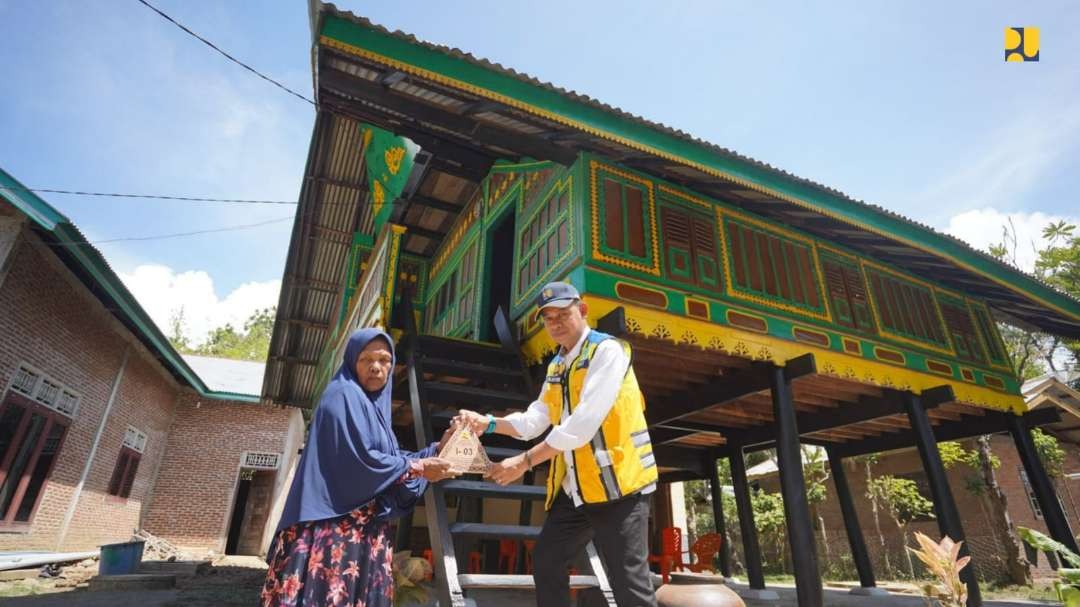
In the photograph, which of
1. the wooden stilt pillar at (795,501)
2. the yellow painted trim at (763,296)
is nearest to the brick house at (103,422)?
the yellow painted trim at (763,296)

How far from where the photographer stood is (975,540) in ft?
53.1

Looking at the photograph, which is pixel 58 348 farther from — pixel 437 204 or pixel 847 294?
pixel 847 294

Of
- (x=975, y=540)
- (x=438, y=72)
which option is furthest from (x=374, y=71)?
(x=975, y=540)

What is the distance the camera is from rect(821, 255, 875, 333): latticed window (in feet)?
24.4

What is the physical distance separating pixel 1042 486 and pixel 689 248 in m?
6.59

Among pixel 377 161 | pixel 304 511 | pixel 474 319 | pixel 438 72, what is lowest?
pixel 304 511

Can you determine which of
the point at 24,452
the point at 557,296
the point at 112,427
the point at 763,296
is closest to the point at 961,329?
the point at 763,296

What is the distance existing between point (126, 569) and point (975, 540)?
69.1ft

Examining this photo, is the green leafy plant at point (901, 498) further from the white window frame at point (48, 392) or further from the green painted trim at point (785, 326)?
the white window frame at point (48, 392)

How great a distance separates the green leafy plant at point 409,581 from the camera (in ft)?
13.2

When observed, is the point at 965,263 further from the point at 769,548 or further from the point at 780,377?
the point at 769,548

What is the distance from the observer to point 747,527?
8.97m

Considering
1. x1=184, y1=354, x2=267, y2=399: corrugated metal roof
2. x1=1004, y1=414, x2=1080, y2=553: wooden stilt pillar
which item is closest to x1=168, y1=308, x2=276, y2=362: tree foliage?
x1=184, y1=354, x2=267, y2=399: corrugated metal roof

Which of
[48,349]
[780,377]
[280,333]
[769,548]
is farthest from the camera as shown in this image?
[769,548]
